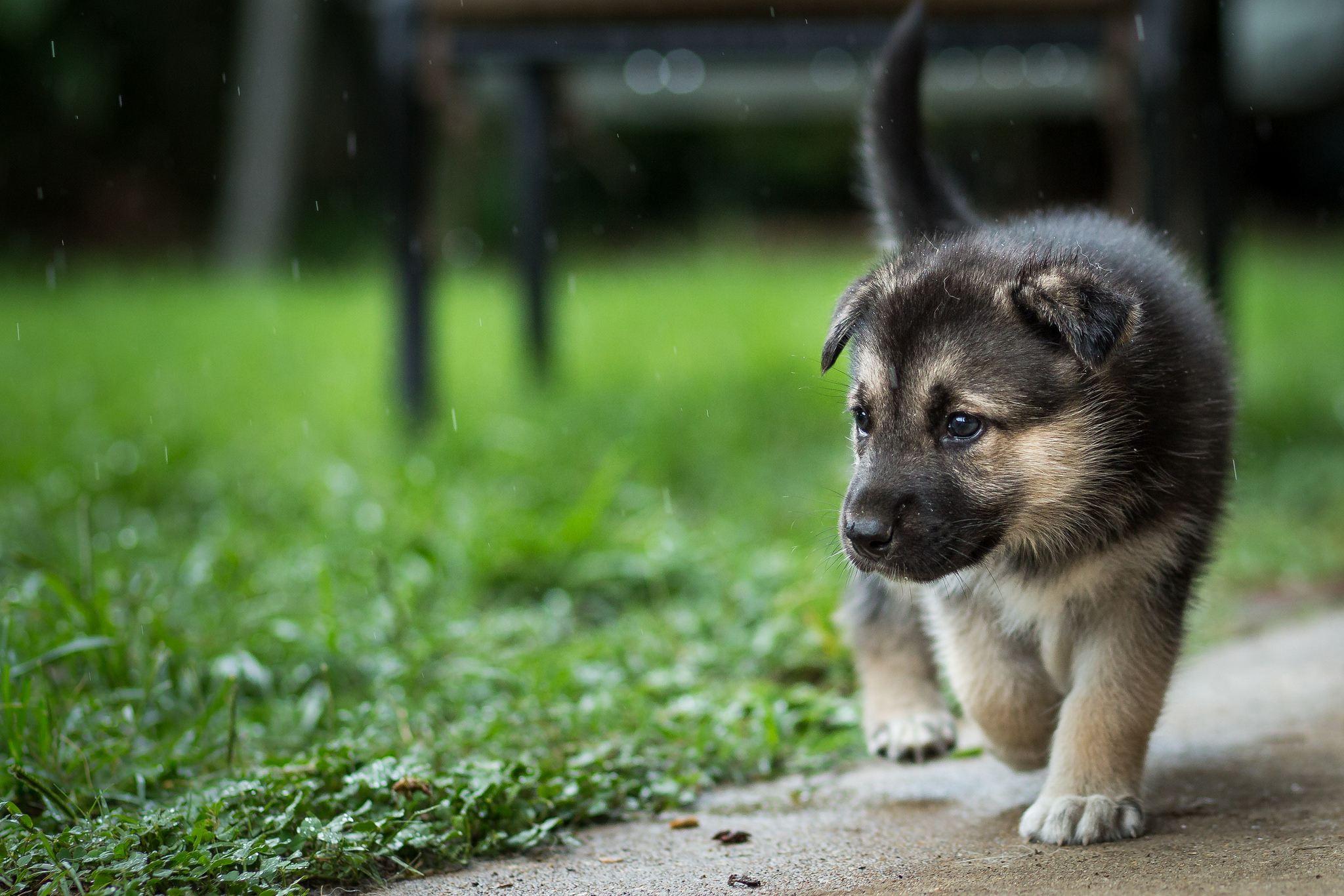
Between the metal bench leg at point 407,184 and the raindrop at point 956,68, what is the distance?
7.26ft

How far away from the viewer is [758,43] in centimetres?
544

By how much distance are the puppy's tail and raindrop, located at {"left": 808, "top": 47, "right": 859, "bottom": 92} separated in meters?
1.90

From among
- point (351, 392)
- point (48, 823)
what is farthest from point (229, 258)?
point (48, 823)

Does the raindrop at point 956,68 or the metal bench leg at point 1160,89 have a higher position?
the raindrop at point 956,68

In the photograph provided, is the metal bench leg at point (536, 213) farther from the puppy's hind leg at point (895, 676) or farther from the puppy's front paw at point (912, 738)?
the puppy's front paw at point (912, 738)

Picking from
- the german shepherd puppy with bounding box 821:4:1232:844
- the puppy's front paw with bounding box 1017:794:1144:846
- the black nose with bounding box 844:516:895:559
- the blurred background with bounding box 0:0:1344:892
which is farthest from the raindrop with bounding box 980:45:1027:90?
the puppy's front paw with bounding box 1017:794:1144:846

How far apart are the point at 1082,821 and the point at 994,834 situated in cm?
17

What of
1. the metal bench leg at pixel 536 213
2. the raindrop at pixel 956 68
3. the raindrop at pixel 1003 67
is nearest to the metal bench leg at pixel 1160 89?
the raindrop at pixel 1003 67

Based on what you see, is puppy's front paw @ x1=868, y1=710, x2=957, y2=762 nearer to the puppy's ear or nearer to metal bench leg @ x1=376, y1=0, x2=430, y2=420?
the puppy's ear

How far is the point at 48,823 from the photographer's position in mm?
2600

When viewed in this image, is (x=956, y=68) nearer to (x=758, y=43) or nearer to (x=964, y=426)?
(x=758, y=43)

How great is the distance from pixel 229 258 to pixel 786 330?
9.78 metres

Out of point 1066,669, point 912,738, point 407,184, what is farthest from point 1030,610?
point 407,184

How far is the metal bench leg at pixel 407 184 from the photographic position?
223 inches
